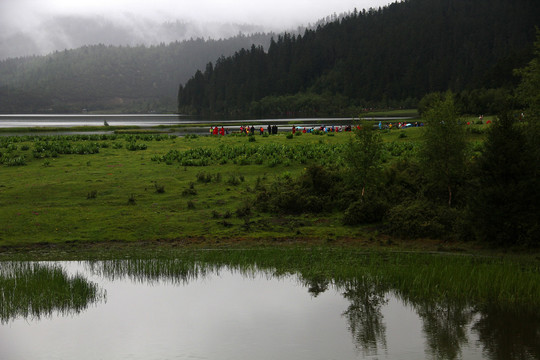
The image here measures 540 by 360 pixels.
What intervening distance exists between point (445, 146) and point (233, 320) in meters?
17.0

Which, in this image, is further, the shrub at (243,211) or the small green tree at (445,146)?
the shrub at (243,211)

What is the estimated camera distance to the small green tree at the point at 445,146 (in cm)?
2803

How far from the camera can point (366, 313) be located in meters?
16.2

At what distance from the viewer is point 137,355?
1334 centimetres

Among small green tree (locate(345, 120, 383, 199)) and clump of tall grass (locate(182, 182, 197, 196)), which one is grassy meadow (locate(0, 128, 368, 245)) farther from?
small green tree (locate(345, 120, 383, 199))

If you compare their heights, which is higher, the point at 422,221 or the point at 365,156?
the point at 365,156

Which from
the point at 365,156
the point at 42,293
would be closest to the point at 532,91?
the point at 365,156

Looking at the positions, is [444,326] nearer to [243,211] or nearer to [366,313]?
[366,313]

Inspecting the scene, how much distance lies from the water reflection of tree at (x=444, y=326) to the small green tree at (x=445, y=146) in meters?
12.5

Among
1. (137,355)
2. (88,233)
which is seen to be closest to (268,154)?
(88,233)

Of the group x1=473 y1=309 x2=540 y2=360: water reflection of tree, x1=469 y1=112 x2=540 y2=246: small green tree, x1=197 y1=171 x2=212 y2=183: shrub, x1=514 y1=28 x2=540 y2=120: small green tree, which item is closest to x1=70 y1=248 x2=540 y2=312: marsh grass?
x1=473 y1=309 x2=540 y2=360: water reflection of tree

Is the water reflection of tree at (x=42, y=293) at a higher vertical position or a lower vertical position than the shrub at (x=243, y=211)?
lower

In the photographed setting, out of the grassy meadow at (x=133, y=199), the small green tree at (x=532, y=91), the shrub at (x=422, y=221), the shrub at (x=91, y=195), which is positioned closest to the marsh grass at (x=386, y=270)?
the shrub at (x=422, y=221)

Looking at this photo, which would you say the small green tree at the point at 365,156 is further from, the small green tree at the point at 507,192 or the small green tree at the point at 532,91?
the small green tree at the point at 532,91
